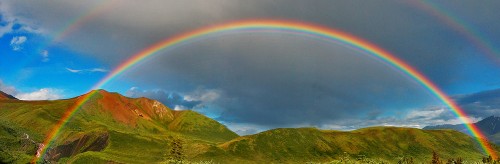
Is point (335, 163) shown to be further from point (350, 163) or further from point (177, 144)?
point (177, 144)

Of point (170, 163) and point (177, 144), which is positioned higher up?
point (177, 144)

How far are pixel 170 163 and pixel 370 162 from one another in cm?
8594

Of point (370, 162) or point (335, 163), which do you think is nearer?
point (335, 163)

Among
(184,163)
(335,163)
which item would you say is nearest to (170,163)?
(184,163)

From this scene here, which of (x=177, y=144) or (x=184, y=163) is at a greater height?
(x=177, y=144)

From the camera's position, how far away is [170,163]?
4469 inches

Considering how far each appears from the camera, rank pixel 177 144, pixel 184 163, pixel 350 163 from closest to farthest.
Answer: pixel 350 163, pixel 184 163, pixel 177 144

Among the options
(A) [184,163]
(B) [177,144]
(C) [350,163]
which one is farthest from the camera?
(B) [177,144]

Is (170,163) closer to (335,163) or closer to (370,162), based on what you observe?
(335,163)

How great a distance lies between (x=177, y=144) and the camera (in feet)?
530

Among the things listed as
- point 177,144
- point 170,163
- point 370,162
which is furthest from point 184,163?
point 370,162

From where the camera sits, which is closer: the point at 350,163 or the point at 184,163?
the point at 350,163

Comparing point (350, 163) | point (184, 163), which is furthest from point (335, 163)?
point (184, 163)

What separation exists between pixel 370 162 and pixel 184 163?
78.6 meters
